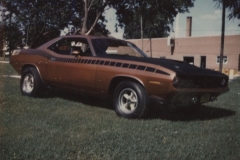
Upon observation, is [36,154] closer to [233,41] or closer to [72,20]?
[72,20]

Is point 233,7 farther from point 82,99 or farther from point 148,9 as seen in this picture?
point 82,99

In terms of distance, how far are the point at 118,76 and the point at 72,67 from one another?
1254mm

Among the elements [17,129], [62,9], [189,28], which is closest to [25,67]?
[17,129]

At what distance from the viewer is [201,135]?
4.11 meters

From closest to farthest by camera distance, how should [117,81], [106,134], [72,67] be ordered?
[106,134], [117,81], [72,67]

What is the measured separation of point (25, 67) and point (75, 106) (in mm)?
2103

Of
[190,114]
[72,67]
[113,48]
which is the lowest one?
[190,114]

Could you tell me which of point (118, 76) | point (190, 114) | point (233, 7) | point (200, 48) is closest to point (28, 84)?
point (118, 76)

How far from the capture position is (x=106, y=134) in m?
3.81

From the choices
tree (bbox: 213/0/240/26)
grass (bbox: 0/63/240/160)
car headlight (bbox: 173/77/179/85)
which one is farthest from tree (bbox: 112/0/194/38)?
car headlight (bbox: 173/77/179/85)

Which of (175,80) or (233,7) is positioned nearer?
(175,80)

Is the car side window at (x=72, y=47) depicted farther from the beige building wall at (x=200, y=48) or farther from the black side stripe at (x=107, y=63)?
the beige building wall at (x=200, y=48)

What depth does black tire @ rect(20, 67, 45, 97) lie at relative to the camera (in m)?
6.54

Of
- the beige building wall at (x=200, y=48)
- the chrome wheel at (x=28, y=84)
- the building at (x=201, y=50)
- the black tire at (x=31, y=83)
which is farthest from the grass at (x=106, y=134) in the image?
the beige building wall at (x=200, y=48)
